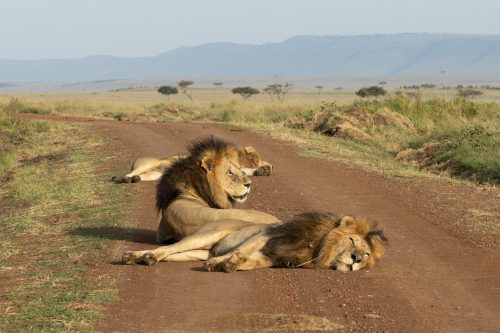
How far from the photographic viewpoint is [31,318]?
611 cm

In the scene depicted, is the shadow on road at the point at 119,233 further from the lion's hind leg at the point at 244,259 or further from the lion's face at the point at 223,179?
the lion's hind leg at the point at 244,259

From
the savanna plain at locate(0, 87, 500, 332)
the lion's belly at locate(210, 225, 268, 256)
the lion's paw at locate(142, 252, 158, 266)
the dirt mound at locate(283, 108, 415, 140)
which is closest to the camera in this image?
the savanna plain at locate(0, 87, 500, 332)

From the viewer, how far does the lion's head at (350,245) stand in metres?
7.03

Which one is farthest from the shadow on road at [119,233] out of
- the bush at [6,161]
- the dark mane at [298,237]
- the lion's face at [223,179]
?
the bush at [6,161]

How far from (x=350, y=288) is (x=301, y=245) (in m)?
0.62

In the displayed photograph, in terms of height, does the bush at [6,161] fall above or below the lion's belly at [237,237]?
below

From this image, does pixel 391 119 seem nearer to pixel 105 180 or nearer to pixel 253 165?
pixel 253 165

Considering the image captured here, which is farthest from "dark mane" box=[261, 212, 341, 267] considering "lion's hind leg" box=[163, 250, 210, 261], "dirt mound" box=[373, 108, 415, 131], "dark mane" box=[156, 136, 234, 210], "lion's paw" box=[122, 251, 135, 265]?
"dirt mound" box=[373, 108, 415, 131]

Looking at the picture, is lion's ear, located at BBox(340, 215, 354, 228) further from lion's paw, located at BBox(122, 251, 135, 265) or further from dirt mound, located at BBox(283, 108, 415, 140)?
dirt mound, located at BBox(283, 108, 415, 140)

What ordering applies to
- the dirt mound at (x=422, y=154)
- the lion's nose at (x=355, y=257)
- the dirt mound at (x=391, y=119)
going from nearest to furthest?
the lion's nose at (x=355, y=257), the dirt mound at (x=422, y=154), the dirt mound at (x=391, y=119)

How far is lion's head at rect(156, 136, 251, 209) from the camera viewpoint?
855 cm

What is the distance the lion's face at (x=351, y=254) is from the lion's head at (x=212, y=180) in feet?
5.37

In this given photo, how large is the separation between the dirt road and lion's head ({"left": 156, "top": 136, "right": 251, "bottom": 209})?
612 mm

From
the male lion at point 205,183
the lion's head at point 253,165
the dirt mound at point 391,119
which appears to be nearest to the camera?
the male lion at point 205,183
